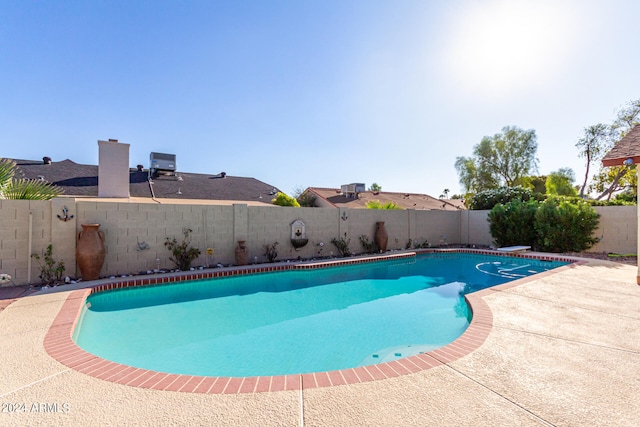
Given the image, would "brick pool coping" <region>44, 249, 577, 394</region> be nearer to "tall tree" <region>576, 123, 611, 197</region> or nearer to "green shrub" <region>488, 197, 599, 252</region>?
"green shrub" <region>488, 197, 599, 252</region>

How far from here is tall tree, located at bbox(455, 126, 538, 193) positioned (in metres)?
37.5

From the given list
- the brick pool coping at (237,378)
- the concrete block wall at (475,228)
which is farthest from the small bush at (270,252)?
the concrete block wall at (475,228)

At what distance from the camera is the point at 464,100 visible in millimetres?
17062

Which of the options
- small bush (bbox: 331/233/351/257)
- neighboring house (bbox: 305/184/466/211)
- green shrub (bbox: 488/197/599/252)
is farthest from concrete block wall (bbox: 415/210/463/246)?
neighboring house (bbox: 305/184/466/211)

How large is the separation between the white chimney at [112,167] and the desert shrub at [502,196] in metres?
24.2

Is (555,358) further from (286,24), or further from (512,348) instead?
(286,24)

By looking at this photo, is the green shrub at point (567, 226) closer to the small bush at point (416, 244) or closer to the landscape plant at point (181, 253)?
the small bush at point (416, 244)

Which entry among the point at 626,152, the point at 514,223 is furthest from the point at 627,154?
the point at 514,223

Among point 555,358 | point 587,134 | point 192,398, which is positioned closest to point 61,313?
point 192,398

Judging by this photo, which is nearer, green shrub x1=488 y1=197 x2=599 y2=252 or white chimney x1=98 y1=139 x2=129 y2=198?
green shrub x1=488 y1=197 x2=599 y2=252

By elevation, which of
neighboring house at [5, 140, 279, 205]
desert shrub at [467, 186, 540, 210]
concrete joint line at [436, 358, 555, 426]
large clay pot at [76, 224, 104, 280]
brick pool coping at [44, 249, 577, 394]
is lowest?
brick pool coping at [44, 249, 577, 394]

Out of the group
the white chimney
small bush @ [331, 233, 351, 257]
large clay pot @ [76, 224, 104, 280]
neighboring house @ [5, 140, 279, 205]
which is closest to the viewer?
large clay pot @ [76, 224, 104, 280]

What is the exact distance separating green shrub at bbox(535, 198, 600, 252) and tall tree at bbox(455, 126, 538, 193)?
2336 cm

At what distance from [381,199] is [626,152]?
26.9 metres
